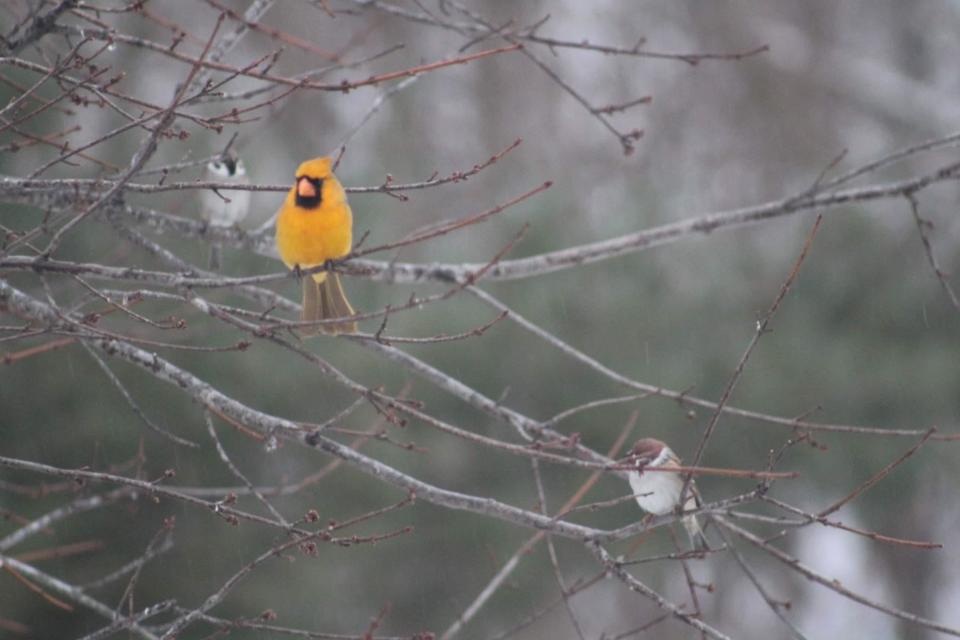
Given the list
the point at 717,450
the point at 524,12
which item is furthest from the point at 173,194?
the point at 524,12

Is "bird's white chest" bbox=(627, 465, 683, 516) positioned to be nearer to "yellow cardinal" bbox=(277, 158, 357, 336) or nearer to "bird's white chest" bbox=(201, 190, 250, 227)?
"yellow cardinal" bbox=(277, 158, 357, 336)

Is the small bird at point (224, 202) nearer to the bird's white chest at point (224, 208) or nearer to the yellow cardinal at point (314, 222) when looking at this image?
the bird's white chest at point (224, 208)

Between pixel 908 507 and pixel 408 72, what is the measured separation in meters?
9.96

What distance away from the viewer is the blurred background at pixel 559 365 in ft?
24.7

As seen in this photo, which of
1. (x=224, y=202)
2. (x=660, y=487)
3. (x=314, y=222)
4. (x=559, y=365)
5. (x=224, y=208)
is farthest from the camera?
(x=559, y=365)

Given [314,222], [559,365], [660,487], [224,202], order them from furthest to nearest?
1. [559,365]
2. [224,202]
3. [660,487]
4. [314,222]

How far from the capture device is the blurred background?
754 cm

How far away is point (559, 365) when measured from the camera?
9977 millimetres

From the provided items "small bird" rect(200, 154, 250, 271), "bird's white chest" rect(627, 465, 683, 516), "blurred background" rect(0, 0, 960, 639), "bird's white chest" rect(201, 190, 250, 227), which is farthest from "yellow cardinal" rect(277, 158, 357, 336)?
"bird's white chest" rect(201, 190, 250, 227)

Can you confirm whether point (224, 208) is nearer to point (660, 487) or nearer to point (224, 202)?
point (224, 202)

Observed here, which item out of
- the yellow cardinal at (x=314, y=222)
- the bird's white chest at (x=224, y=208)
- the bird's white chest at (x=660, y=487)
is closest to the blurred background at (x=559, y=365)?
the bird's white chest at (x=224, y=208)

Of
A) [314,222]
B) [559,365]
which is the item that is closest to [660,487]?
[314,222]

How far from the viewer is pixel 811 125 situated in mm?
17172

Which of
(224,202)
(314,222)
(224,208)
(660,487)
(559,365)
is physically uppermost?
(559,365)
